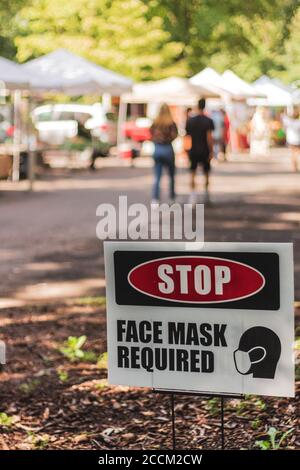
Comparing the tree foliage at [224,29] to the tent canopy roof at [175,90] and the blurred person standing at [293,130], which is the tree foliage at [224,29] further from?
the blurred person standing at [293,130]

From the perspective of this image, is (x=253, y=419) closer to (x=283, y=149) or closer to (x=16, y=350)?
(x=16, y=350)

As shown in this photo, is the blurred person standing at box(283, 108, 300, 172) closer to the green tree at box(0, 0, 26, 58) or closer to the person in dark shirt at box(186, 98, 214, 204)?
the person in dark shirt at box(186, 98, 214, 204)

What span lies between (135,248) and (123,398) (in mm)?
2321

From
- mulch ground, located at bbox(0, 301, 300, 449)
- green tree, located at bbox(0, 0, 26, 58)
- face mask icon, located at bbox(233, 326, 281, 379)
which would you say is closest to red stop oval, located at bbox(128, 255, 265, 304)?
face mask icon, located at bbox(233, 326, 281, 379)

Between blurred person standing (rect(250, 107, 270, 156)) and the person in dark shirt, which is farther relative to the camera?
→ blurred person standing (rect(250, 107, 270, 156))

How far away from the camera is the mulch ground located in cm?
475

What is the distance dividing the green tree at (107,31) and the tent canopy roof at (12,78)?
36cm

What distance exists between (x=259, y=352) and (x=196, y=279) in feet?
1.00

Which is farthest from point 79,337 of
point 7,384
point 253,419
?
point 253,419

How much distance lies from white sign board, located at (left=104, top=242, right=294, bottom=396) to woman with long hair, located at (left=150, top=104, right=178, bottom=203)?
12.8 meters

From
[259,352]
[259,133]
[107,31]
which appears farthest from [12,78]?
[259,352]

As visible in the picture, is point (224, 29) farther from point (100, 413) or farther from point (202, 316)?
point (202, 316)

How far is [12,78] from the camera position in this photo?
18.8 meters

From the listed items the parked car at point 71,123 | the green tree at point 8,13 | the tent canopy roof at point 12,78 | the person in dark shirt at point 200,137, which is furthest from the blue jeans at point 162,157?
the parked car at point 71,123
